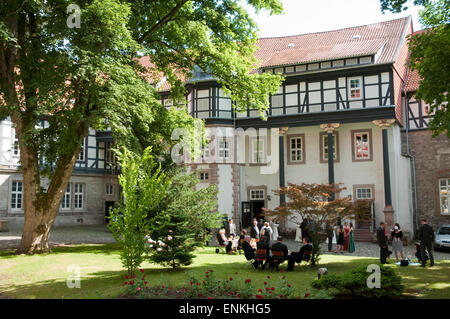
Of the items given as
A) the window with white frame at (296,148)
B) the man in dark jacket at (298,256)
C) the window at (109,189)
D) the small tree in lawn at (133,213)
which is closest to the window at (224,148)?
the window with white frame at (296,148)

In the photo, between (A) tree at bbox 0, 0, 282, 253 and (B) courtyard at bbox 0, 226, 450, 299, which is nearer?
(B) courtyard at bbox 0, 226, 450, 299

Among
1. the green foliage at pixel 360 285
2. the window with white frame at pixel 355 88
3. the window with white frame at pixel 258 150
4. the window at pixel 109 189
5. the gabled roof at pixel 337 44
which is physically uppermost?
the gabled roof at pixel 337 44

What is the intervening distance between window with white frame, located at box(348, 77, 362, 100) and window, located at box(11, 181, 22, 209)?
2268 centimetres

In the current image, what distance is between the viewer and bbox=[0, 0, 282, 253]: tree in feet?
43.3

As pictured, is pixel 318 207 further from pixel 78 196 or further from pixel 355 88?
pixel 78 196

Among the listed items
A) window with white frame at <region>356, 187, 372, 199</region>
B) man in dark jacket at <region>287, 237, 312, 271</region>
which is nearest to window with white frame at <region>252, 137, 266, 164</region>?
window with white frame at <region>356, 187, 372, 199</region>

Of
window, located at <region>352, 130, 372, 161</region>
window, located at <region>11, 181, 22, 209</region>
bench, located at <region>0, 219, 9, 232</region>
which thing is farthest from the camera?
window, located at <region>11, 181, 22, 209</region>

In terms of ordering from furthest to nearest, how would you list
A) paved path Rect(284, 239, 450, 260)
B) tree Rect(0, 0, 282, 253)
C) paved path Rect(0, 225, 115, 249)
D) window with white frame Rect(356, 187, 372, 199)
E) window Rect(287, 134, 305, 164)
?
window Rect(287, 134, 305, 164)
window with white frame Rect(356, 187, 372, 199)
paved path Rect(0, 225, 115, 249)
paved path Rect(284, 239, 450, 260)
tree Rect(0, 0, 282, 253)

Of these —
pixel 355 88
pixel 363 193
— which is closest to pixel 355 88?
pixel 355 88

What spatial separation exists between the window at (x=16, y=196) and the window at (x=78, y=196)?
4180 mm

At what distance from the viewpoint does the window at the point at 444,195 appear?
83.1 ft

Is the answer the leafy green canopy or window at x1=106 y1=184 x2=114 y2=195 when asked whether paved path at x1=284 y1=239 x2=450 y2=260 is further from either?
window at x1=106 y1=184 x2=114 y2=195

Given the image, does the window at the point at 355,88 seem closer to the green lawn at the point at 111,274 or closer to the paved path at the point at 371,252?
the paved path at the point at 371,252

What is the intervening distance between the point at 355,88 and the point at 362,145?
3.58 meters
